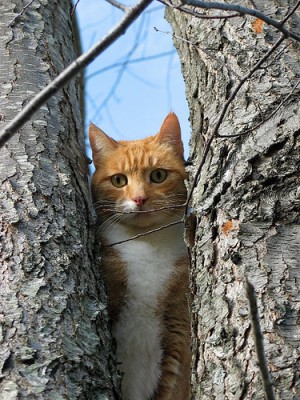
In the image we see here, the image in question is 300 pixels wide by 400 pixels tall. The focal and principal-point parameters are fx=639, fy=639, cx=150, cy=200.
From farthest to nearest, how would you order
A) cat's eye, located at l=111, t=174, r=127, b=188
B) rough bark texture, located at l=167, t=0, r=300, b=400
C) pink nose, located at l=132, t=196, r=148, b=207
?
1. cat's eye, located at l=111, t=174, r=127, b=188
2. pink nose, located at l=132, t=196, r=148, b=207
3. rough bark texture, located at l=167, t=0, r=300, b=400

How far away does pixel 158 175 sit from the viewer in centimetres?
324

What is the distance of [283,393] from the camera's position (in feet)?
5.11

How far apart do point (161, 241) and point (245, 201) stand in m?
1.12

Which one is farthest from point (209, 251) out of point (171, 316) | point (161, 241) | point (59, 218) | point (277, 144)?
point (161, 241)

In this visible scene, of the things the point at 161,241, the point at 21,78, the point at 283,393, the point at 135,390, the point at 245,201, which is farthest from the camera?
the point at 161,241

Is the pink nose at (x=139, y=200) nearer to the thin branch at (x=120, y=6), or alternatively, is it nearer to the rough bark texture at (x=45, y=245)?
the rough bark texture at (x=45, y=245)

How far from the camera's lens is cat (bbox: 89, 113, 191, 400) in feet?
8.75

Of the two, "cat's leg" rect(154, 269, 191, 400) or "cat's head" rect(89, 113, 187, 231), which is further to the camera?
"cat's head" rect(89, 113, 187, 231)

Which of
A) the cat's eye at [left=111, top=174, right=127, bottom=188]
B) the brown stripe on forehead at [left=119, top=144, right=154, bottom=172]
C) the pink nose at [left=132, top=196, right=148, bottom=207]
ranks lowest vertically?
the pink nose at [left=132, top=196, right=148, bottom=207]

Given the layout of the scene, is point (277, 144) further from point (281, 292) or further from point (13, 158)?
point (13, 158)

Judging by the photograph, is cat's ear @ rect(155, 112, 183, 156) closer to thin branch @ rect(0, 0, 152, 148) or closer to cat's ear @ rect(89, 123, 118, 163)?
cat's ear @ rect(89, 123, 118, 163)

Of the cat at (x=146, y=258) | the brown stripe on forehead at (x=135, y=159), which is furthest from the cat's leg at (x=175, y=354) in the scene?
the brown stripe on forehead at (x=135, y=159)

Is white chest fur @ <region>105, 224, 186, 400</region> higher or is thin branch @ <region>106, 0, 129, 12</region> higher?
thin branch @ <region>106, 0, 129, 12</region>

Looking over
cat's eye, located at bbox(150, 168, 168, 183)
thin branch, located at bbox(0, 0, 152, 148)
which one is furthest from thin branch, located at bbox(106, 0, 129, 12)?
cat's eye, located at bbox(150, 168, 168, 183)
